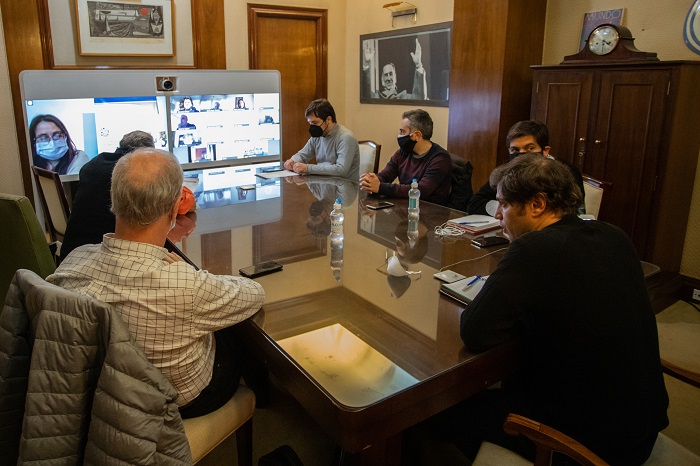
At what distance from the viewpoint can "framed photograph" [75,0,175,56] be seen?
4.57 meters

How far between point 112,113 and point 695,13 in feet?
13.6

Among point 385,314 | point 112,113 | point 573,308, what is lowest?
point 385,314

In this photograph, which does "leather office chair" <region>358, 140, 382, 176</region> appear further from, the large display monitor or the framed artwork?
the framed artwork

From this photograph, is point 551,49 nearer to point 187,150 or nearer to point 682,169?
point 682,169

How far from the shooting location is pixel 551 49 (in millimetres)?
4066

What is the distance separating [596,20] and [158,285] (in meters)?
3.61

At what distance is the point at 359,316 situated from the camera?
154cm

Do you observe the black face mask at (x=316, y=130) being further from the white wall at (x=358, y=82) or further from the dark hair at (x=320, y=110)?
the white wall at (x=358, y=82)

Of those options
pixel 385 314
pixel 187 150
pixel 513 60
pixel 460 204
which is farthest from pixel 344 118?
pixel 385 314

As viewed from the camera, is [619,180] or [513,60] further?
[513,60]

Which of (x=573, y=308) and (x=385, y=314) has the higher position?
(x=573, y=308)

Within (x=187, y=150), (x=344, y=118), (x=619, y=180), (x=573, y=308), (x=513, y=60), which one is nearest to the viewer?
(x=573, y=308)

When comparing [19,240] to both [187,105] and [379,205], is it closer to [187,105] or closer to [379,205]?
[379,205]

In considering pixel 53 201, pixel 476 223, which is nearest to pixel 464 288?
pixel 476 223
